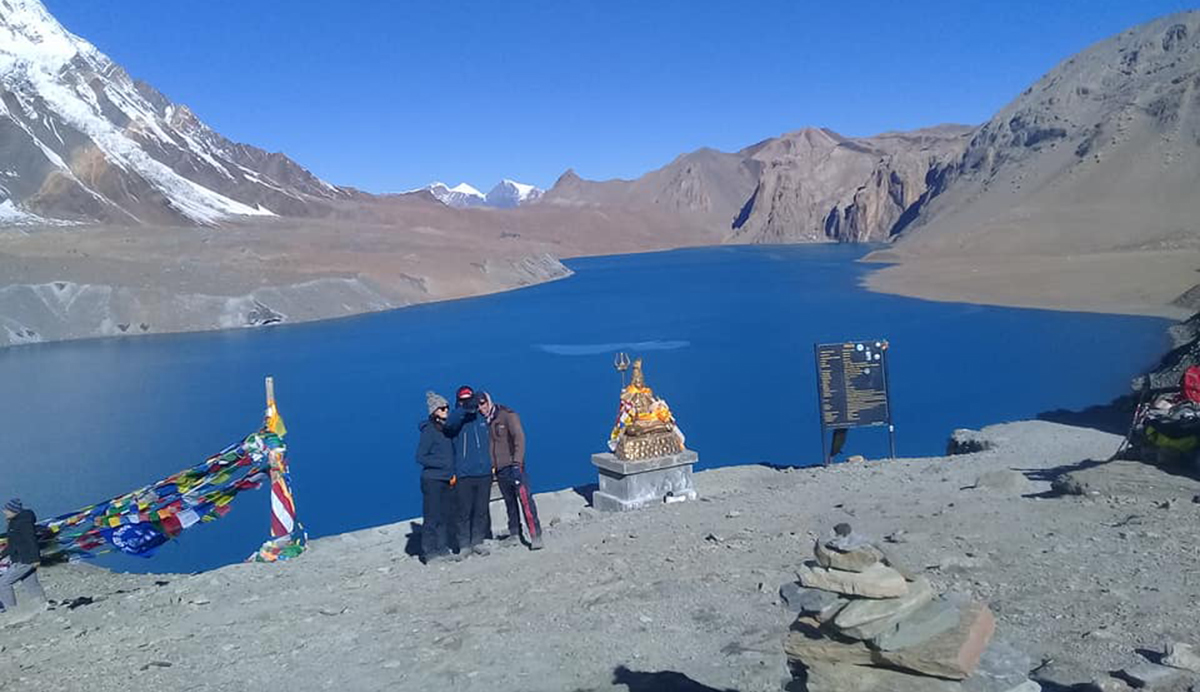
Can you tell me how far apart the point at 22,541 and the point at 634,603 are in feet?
14.0

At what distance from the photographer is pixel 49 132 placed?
92.4m

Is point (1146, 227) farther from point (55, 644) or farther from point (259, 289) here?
point (55, 644)

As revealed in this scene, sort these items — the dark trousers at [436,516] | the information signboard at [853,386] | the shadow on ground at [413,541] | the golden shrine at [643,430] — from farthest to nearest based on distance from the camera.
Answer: the information signboard at [853,386]
the golden shrine at [643,430]
the shadow on ground at [413,541]
the dark trousers at [436,516]

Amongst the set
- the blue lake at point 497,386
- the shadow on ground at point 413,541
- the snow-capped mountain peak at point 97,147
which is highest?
the snow-capped mountain peak at point 97,147

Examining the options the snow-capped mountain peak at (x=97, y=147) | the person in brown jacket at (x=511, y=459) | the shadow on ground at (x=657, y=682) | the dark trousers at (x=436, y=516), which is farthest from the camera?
the snow-capped mountain peak at (x=97, y=147)

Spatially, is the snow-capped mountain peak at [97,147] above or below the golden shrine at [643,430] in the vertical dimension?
above

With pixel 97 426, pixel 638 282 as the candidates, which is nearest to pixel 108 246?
pixel 638 282

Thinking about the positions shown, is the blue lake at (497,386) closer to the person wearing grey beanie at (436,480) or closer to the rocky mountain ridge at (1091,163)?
the person wearing grey beanie at (436,480)

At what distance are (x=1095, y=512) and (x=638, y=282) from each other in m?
66.4

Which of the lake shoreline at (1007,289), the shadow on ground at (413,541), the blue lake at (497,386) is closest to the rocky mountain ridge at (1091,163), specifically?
the lake shoreline at (1007,289)

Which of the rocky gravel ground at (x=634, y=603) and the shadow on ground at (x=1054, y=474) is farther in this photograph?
the shadow on ground at (x=1054, y=474)

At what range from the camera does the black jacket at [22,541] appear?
7035 millimetres

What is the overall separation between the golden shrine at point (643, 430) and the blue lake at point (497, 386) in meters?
5.98

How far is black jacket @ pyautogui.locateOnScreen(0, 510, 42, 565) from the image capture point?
704 cm
